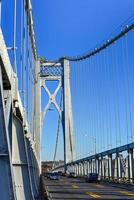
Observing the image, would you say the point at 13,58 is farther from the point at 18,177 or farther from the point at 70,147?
the point at 70,147

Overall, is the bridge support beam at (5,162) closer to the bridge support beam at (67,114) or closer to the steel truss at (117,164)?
the steel truss at (117,164)

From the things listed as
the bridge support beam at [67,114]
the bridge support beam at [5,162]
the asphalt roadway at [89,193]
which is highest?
the bridge support beam at [67,114]

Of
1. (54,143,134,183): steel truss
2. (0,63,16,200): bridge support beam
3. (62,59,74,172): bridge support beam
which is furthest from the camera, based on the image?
(62,59,74,172): bridge support beam

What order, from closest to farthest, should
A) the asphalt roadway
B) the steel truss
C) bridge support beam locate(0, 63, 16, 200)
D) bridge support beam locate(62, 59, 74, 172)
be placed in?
bridge support beam locate(0, 63, 16, 200)
the asphalt roadway
the steel truss
bridge support beam locate(62, 59, 74, 172)

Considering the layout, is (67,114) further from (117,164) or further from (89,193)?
(89,193)

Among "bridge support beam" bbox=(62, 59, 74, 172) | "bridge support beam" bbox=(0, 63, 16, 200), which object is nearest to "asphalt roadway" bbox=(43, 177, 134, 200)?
"bridge support beam" bbox=(0, 63, 16, 200)

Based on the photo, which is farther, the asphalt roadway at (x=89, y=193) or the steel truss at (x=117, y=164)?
the steel truss at (x=117, y=164)

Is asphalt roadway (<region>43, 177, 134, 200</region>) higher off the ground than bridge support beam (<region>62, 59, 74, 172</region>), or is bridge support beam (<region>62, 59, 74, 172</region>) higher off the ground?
bridge support beam (<region>62, 59, 74, 172</region>)

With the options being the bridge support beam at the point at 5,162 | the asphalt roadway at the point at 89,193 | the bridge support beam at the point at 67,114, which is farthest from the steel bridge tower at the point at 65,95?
the bridge support beam at the point at 5,162

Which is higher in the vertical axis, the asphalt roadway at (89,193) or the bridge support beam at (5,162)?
the bridge support beam at (5,162)

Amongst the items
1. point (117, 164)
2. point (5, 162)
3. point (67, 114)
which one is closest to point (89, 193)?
point (5, 162)

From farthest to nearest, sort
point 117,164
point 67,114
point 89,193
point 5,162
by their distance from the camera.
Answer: point 67,114 → point 117,164 → point 89,193 → point 5,162

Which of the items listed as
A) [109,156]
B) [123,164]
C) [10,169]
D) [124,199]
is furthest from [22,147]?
[109,156]

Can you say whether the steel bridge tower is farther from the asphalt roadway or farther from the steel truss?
the asphalt roadway
